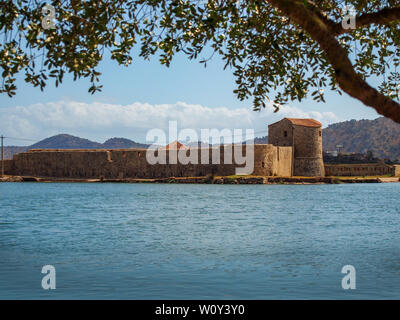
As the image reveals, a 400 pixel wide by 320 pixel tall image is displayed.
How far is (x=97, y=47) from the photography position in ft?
20.6

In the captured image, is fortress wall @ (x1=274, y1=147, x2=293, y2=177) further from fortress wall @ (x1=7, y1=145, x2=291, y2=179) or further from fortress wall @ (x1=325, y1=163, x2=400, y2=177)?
fortress wall @ (x1=325, y1=163, x2=400, y2=177)

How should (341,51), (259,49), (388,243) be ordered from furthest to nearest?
(388,243)
(259,49)
(341,51)

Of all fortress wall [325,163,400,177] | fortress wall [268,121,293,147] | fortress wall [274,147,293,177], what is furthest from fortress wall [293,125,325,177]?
fortress wall [325,163,400,177]

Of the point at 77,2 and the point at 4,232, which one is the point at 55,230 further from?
the point at 77,2

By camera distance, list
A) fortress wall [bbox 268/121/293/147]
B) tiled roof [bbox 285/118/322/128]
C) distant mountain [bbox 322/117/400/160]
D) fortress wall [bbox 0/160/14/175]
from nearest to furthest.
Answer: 1. tiled roof [bbox 285/118/322/128]
2. fortress wall [bbox 268/121/293/147]
3. fortress wall [bbox 0/160/14/175]
4. distant mountain [bbox 322/117/400/160]

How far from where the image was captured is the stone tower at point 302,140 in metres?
49.1

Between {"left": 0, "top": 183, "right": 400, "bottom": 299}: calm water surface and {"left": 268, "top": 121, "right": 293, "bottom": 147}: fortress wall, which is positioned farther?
{"left": 268, "top": 121, "right": 293, "bottom": 147}: fortress wall

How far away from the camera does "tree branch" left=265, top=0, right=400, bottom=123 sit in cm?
Result: 465

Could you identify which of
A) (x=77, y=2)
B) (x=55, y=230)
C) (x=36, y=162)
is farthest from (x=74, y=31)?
(x=36, y=162)

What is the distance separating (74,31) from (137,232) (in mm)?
10763

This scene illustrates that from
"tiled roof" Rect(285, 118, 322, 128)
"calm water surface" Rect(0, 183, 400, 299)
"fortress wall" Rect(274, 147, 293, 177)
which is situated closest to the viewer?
"calm water surface" Rect(0, 183, 400, 299)

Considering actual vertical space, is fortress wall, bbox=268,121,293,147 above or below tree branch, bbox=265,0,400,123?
above

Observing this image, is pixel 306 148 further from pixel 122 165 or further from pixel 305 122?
pixel 122 165

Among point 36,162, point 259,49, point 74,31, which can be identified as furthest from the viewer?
point 36,162
